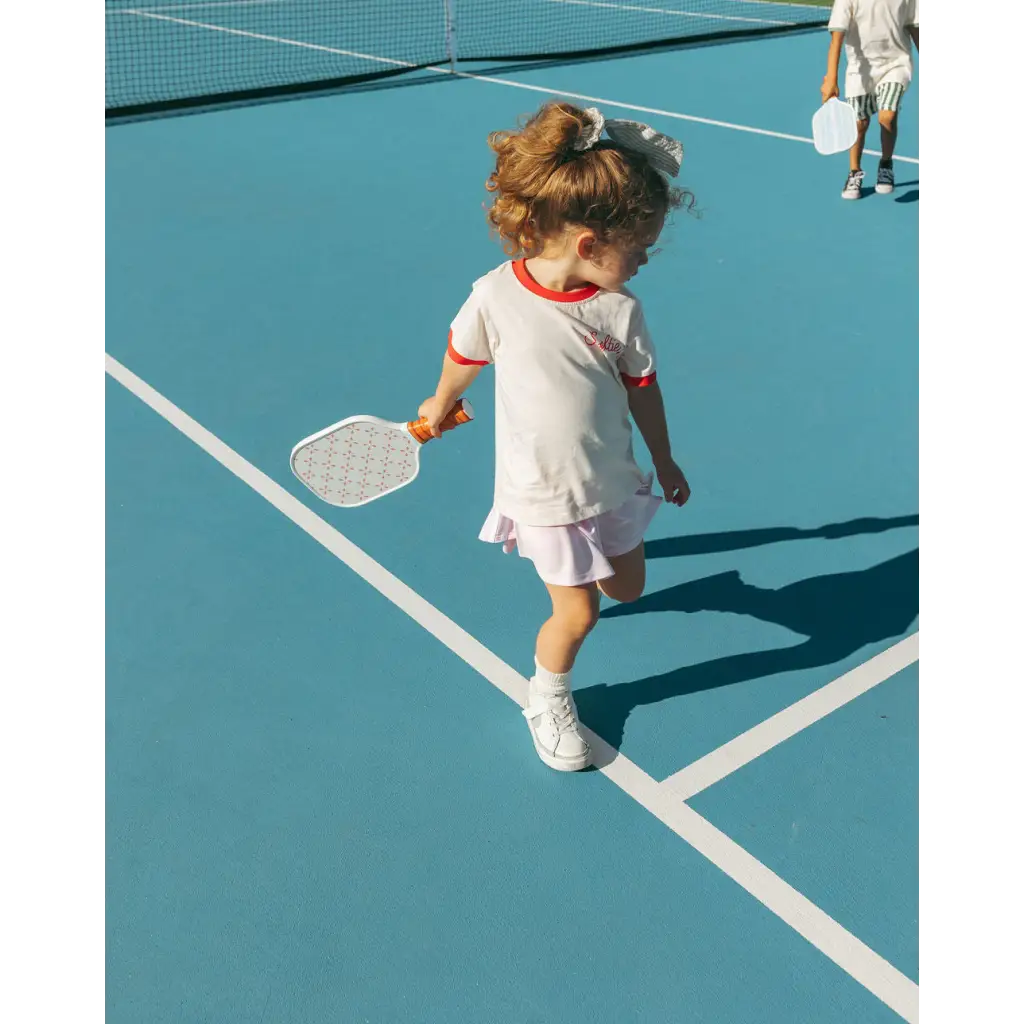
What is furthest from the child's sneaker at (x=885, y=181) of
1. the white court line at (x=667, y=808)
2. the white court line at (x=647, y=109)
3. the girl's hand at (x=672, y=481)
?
the girl's hand at (x=672, y=481)

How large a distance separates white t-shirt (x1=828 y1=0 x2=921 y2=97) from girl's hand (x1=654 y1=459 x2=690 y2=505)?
5.61 m

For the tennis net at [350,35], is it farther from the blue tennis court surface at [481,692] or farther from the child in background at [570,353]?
the child in background at [570,353]

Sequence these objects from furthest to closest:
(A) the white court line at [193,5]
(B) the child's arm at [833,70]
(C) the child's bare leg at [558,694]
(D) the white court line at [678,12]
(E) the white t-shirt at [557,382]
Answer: (A) the white court line at [193,5], (D) the white court line at [678,12], (B) the child's arm at [833,70], (C) the child's bare leg at [558,694], (E) the white t-shirt at [557,382]

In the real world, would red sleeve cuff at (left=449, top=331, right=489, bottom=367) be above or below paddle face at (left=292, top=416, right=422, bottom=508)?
above

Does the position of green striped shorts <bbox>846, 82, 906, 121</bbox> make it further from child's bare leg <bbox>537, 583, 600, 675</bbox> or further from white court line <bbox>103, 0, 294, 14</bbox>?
white court line <bbox>103, 0, 294, 14</bbox>

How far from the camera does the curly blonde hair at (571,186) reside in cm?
228

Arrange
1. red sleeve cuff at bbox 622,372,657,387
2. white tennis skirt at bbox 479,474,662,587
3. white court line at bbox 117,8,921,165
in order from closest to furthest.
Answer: red sleeve cuff at bbox 622,372,657,387 < white tennis skirt at bbox 479,474,662,587 < white court line at bbox 117,8,921,165

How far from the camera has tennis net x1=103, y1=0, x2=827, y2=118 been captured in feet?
38.4

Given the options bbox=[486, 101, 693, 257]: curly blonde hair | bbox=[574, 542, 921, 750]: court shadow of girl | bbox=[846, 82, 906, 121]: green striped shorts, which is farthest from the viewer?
bbox=[846, 82, 906, 121]: green striped shorts

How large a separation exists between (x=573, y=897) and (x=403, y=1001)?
1.50 feet

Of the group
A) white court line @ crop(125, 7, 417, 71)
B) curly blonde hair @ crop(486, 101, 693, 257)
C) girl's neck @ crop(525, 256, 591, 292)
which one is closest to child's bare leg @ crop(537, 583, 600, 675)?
girl's neck @ crop(525, 256, 591, 292)
